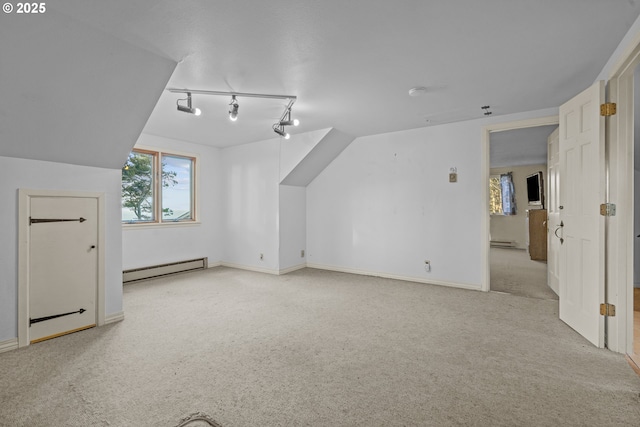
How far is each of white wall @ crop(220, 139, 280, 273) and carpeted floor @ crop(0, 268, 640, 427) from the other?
1953 millimetres

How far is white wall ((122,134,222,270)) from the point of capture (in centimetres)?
469

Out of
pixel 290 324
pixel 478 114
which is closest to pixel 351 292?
pixel 290 324

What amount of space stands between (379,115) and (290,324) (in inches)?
113

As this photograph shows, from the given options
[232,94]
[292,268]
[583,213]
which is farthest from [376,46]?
[292,268]

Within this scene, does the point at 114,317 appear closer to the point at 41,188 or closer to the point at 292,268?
the point at 41,188

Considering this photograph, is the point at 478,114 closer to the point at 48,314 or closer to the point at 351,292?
the point at 351,292

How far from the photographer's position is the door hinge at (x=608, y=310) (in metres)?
2.37

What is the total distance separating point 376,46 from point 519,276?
4690 mm

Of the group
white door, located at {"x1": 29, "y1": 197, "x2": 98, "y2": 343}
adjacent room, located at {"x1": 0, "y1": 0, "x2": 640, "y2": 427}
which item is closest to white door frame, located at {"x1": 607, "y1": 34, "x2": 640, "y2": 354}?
adjacent room, located at {"x1": 0, "y1": 0, "x2": 640, "y2": 427}

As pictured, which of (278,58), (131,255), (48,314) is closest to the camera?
(278,58)

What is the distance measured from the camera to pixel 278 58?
239cm

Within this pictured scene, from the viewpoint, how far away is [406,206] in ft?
15.4

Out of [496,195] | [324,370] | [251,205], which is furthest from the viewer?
[496,195]

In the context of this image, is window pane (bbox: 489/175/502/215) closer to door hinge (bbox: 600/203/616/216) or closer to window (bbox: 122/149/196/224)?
door hinge (bbox: 600/203/616/216)
